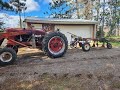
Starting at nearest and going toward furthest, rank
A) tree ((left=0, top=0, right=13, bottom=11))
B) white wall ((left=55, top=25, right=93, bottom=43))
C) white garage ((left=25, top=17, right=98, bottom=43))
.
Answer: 1. white garage ((left=25, top=17, right=98, bottom=43))
2. white wall ((left=55, top=25, right=93, bottom=43))
3. tree ((left=0, top=0, right=13, bottom=11))

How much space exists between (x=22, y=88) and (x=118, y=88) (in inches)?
96.3

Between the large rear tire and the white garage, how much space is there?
9.00m

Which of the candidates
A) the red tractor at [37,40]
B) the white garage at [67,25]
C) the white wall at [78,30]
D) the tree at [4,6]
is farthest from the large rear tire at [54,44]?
the tree at [4,6]

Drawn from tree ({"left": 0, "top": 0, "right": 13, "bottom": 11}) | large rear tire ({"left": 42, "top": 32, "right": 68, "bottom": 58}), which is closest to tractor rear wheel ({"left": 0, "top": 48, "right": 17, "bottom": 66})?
large rear tire ({"left": 42, "top": 32, "right": 68, "bottom": 58})

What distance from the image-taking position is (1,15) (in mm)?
25906

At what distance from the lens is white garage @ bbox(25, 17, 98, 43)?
19594mm

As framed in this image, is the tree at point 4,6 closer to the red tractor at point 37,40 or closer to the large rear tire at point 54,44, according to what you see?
the red tractor at point 37,40

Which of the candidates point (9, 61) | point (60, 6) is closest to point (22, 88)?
point (9, 61)

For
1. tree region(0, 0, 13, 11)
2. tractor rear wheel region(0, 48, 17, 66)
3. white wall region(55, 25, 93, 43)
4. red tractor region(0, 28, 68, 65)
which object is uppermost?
tree region(0, 0, 13, 11)

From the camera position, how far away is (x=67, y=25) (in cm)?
2114

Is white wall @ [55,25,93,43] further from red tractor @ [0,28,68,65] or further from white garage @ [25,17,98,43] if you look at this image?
red tractor @ [0,28,68,65]

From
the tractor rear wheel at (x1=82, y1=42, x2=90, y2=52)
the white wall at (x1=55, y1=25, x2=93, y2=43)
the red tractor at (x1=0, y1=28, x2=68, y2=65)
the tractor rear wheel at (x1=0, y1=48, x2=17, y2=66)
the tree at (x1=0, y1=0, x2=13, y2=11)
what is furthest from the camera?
the tree at (x1=0, y1=0, x2=13, y2=11)

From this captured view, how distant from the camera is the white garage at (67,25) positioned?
771 inches

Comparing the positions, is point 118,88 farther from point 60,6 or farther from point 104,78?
point 60,6
